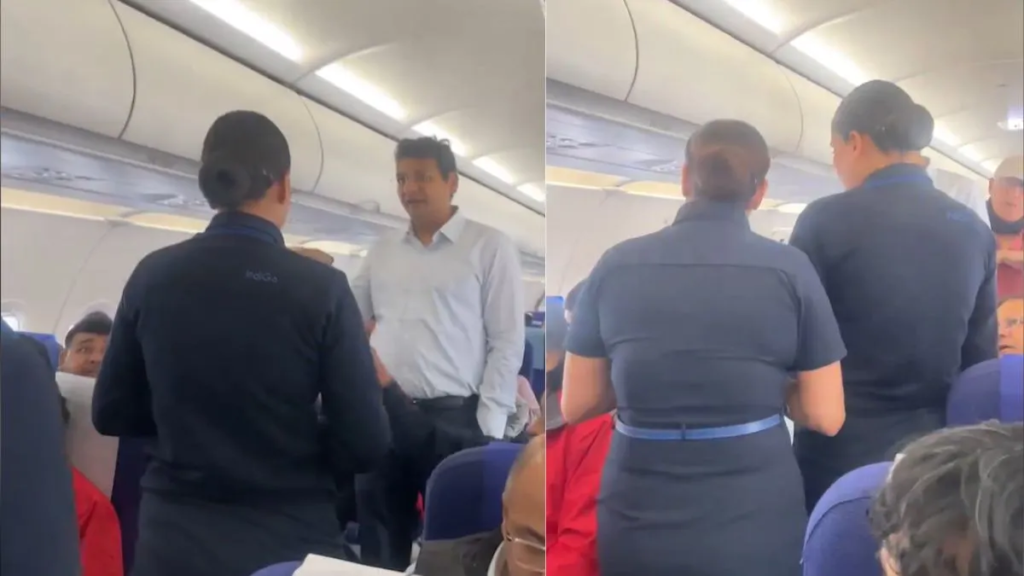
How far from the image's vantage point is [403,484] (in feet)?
4.29

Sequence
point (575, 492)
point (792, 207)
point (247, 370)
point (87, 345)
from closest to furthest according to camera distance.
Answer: point (792, 207) → point (575, 492) → point (247, 370) → point (87, 345)

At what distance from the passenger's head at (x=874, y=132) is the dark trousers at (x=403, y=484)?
62cm

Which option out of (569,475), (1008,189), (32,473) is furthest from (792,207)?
(32,473)

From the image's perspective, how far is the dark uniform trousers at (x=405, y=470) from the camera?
127cm

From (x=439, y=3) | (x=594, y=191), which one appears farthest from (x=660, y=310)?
(x=439, y=3)

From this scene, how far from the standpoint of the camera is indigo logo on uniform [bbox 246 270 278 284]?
1.37 m

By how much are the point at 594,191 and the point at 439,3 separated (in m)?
0.39

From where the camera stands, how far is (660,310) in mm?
1092

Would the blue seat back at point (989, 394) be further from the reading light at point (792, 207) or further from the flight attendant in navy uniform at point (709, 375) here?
the reading light at point (792, 207)

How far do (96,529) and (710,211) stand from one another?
46.6 inches

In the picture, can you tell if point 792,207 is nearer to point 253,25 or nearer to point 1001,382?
point 1001,382

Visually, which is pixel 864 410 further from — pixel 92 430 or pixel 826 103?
pixel 92 430

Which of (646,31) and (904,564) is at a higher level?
(646,31)

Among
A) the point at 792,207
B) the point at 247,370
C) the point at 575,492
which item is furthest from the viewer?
the point at 247,370
